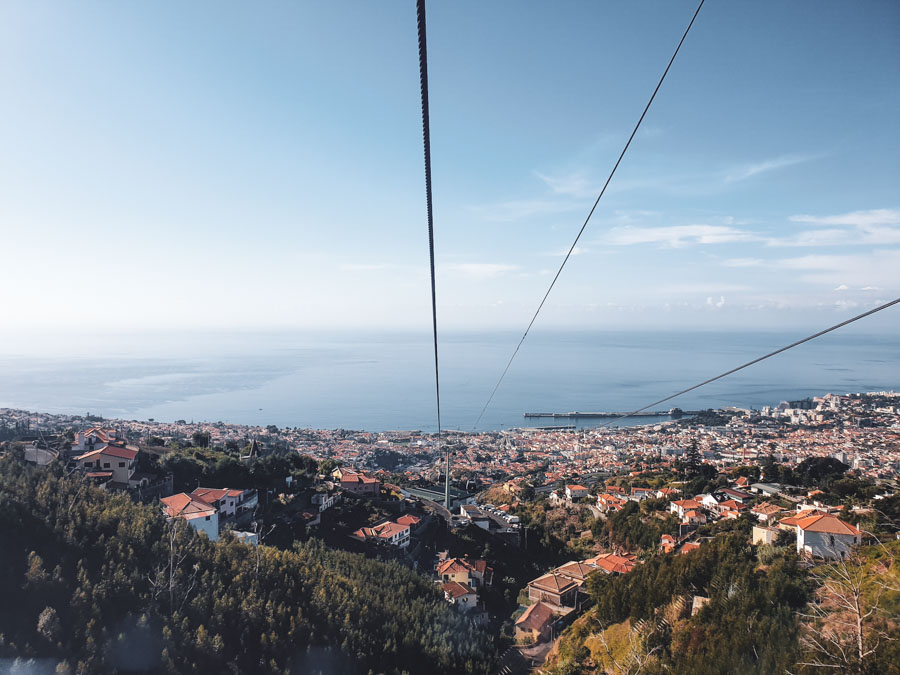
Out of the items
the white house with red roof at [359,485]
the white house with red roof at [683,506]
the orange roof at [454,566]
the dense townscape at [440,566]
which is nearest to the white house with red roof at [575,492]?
the dense townscape at [440,566]

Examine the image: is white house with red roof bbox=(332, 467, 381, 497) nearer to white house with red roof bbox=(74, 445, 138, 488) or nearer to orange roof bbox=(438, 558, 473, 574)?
orange roof bbox=(438, 558, 473, 574)

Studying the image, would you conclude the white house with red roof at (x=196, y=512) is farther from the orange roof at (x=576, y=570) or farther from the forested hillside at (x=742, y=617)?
the orange roof at (x=576, y=570)

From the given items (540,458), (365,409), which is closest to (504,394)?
(365,409)

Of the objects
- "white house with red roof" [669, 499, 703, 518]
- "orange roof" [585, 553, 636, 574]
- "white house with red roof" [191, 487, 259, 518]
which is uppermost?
"white house with red roof" [191, 487, 259, 518]

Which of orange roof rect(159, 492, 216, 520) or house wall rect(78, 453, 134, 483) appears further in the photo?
house wall rect(78, 453, 134, 483)

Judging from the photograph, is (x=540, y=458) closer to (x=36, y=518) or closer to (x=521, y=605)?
(x=521, y=605)

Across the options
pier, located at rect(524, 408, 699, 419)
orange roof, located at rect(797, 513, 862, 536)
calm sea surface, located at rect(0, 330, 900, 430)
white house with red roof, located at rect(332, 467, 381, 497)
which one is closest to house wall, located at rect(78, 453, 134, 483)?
white house with red roof, located at rect(332, 467, 381, 497)

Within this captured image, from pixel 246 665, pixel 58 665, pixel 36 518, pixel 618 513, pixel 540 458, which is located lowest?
pixel 540 458
